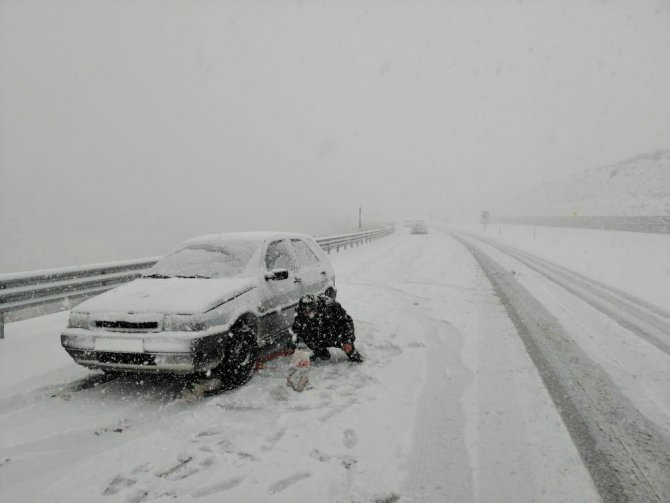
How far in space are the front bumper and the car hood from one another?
0.79 ft

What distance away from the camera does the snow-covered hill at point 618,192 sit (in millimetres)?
45406

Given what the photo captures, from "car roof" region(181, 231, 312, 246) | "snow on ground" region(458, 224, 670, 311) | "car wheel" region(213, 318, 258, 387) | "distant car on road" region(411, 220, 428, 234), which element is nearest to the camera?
"car wheel" region(213, 318, 258, 387)

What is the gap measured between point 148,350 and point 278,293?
1.70m

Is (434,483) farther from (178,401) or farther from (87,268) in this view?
(87,268)

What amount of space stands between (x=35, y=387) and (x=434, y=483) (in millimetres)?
4085

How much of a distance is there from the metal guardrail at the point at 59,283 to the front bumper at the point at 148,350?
2.30 metres

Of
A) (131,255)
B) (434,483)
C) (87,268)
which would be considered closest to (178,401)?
(434,483)

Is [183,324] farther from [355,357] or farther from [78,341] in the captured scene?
[355,357]

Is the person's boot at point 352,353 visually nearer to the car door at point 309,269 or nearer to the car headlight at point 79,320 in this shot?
the car door at point 309,269

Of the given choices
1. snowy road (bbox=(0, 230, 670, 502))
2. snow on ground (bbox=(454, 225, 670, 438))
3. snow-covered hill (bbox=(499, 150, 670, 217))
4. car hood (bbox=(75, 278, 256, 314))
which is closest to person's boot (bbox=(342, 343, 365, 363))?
snowy road (bbox=(0, 230, 670, 502))

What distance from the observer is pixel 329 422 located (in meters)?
3.45

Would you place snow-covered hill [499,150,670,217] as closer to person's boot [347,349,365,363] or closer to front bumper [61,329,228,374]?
person's boot [347,349,365,363]

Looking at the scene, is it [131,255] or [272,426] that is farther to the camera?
[131,255]

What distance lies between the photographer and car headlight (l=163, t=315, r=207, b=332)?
3709 mm
